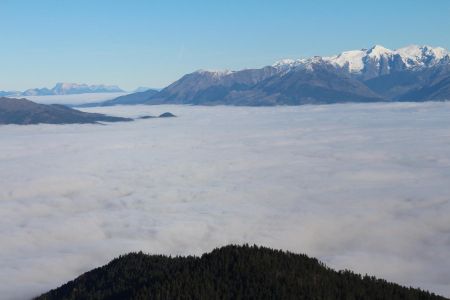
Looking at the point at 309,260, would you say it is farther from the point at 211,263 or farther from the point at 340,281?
the point at 211,263

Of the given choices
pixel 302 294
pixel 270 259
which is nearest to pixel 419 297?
pixel 302 294

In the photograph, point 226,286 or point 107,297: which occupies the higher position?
point 226,286

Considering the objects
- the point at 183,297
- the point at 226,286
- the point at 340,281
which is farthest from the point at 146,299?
the point at 340,281

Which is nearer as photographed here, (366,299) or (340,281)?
(366,299)

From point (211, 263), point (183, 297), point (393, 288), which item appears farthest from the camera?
point (211, 263)

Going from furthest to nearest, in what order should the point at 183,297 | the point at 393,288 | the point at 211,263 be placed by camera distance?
the point at 211,263 < the point at 393,288 < the point at 183,297

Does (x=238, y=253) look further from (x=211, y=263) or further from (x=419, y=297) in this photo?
(x=419, y=297)
